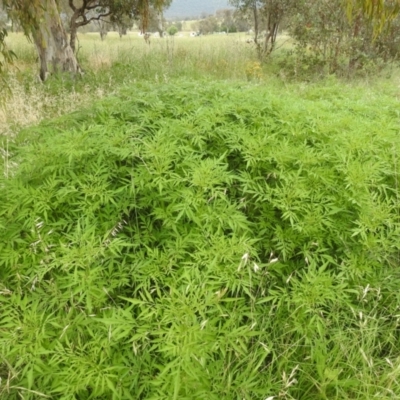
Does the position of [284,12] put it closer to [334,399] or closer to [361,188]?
[361,188]

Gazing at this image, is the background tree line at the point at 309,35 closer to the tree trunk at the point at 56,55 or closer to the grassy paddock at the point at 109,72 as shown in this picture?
the tree trunk at the point at 56,55

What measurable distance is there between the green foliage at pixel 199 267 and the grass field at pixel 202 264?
1 cm

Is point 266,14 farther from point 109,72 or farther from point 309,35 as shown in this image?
point 109,72

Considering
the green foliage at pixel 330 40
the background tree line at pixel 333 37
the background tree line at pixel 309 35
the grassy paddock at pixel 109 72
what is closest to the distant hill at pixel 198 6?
the grassy paddock at pixel 109 72

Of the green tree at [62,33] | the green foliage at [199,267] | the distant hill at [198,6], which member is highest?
the distant hill at [198,6]

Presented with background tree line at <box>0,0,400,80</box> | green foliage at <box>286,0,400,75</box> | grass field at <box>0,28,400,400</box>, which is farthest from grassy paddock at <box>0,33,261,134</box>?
grass field at <box>0,28,400,400</box>

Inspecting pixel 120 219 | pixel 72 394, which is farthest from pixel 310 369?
pixel 120 219

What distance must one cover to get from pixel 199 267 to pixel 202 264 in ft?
0.17

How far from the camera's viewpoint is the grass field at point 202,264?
1321 mm

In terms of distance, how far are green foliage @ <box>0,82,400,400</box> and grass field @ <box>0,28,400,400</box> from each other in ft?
0.03

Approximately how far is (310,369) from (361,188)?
1090 mm

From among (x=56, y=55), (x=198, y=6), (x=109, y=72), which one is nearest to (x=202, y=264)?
(x=109, y=72)

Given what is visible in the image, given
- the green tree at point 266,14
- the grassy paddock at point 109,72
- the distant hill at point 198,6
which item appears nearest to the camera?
the grassy paddock at point 109,72

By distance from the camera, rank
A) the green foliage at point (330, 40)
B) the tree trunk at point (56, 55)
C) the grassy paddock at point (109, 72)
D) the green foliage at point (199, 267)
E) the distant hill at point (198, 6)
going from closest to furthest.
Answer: the green foliage at point (199, 267)
the grassy paddock at point (109, 72)
the tree trunk at point (56, 55)
the green foliage at point (330, 40)
the distant hill at point (198, 6)
